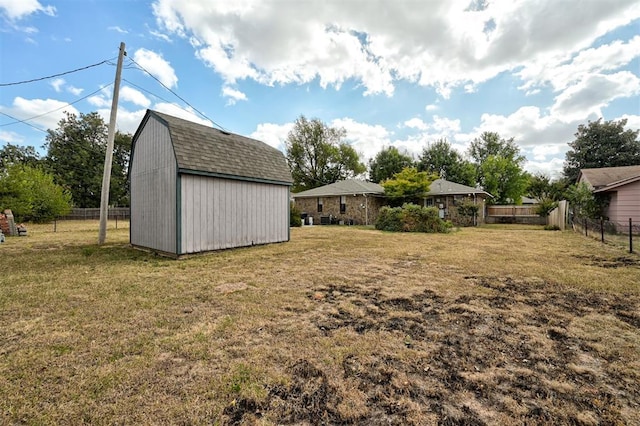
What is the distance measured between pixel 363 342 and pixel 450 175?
3433 cm

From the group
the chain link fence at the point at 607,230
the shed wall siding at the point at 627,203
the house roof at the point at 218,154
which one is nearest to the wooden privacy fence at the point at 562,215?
the shed wall siding at the point at 627,203

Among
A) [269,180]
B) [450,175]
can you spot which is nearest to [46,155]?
[269,180]

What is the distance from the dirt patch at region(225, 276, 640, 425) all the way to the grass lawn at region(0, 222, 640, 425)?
0.01m

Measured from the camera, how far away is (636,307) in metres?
3.55

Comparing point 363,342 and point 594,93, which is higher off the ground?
point 594,93

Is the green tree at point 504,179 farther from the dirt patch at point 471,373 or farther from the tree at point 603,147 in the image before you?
the dirt patch at point 471,373

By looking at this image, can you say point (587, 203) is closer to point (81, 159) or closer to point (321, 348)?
point (321, 348)

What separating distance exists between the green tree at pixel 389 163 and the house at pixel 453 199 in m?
13.3

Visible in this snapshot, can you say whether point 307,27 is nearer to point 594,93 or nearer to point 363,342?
point 363,342

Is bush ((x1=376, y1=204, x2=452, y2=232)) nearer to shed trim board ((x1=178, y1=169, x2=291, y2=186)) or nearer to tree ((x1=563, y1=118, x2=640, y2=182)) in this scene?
shed trim board ((x1=178, y1=169, x2=291, y2=186))

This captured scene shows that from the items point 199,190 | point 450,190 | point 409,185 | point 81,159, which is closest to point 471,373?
point 199,190

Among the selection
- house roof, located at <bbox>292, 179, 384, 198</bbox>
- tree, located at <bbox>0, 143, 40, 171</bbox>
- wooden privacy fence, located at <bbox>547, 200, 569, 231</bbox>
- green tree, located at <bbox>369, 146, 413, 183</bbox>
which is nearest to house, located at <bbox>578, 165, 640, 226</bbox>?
wooden privacy fence, located at <bbox>547, 200, 569, 231</bbox>

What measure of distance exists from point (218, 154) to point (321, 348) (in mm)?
7394

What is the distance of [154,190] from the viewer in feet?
27.1
